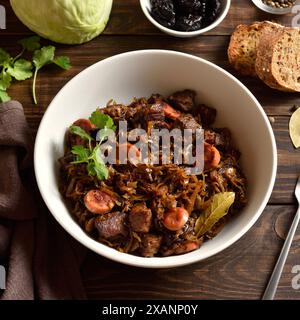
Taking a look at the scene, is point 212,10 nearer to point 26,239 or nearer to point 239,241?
point 239,241

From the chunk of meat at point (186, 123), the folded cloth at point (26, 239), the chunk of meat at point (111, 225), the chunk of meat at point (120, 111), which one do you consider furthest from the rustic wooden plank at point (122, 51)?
the chunk of meat at point (111, 225)

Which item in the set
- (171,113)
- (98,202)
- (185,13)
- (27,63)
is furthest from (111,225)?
(185,13)

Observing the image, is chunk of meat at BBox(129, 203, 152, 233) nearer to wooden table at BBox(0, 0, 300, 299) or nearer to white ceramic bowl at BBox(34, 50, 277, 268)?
white ceramic bowl at BBox(34, 50, 277, 268)

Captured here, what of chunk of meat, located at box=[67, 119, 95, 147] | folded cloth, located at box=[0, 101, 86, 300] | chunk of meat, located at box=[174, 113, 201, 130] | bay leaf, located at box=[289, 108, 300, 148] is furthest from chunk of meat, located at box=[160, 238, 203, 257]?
bay leaf, located at box=[289, 108, 300, 148]

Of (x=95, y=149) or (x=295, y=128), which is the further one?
(x=295, y=128)
